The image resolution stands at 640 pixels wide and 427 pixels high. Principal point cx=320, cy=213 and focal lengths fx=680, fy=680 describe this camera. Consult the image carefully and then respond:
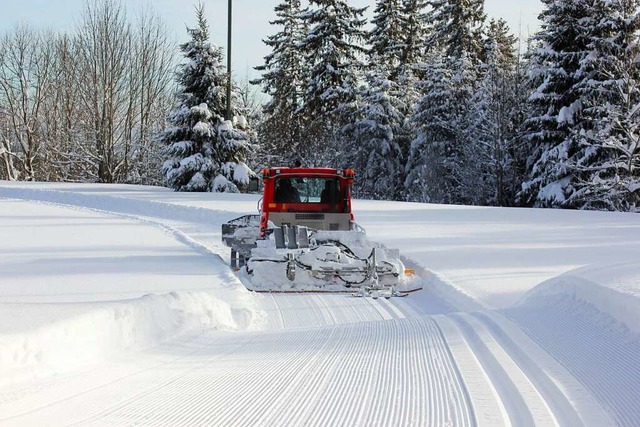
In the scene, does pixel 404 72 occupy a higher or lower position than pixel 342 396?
higher

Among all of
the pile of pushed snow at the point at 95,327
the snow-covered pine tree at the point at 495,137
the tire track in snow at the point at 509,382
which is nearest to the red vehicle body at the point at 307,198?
the pile of pushed snow at the point at 95,327

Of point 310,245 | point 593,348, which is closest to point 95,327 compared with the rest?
point 593,348

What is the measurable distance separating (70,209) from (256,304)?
19.8m

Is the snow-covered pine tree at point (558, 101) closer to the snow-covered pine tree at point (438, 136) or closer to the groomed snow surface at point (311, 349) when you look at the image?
the snow-covered pine tree at point (438, 136)

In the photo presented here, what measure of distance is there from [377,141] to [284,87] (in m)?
12.6

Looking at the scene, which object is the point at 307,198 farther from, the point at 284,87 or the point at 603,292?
the point at 284,87

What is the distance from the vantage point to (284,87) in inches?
2052

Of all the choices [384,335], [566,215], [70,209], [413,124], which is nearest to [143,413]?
[384,335]

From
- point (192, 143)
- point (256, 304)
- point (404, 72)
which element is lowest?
point (256, 304)

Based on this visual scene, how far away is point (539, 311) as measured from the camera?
737cm

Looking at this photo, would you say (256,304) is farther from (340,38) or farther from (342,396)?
(340,38)

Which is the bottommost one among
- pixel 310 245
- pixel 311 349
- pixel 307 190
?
pixel 311 349

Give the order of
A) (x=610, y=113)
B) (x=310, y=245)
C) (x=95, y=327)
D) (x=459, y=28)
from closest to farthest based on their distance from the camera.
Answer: (x=95, y=327) < (x=310, y=245) < (x=610, y=113) < (x=459, y=28)

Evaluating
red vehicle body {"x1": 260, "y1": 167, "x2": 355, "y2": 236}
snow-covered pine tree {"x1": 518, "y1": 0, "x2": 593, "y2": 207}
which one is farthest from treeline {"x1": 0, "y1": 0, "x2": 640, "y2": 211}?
red vehicle body {"x1": 260, "y1": 167, "x2": 355, "y2": 236}
